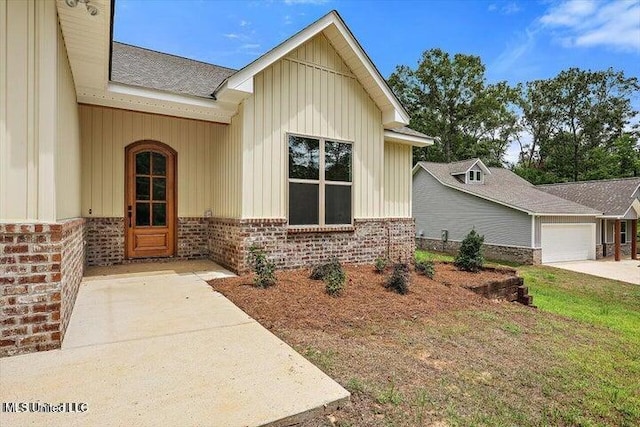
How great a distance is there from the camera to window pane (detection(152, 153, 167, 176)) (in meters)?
7.65

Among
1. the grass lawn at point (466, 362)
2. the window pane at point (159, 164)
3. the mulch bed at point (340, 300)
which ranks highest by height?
the window pane at point (159, 164)

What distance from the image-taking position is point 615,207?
62.7 ft

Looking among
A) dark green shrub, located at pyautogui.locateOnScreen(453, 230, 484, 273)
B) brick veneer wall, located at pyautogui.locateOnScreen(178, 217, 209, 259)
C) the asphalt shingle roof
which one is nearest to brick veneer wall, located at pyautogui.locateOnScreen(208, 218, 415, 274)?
brick veneer wall, located at pyautogui.locateOnScreen(178, 217, 209, 259)

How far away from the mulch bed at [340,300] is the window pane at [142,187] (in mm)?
3036

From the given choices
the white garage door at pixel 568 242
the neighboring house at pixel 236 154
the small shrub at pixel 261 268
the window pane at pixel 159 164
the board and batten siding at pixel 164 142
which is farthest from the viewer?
the white garage door at pixel 568 242

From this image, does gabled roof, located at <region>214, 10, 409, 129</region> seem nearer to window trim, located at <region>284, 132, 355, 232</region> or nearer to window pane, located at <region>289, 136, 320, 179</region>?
window trim, located at <region>284, 132, 355, 232</region>

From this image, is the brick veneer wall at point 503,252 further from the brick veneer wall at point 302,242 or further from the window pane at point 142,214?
the window pane at point 142,214

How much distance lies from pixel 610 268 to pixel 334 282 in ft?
54.6

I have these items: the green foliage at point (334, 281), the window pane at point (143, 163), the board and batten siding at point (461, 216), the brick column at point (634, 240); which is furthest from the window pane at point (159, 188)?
the brick column at point (634, 240)

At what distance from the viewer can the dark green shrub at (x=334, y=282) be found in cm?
559

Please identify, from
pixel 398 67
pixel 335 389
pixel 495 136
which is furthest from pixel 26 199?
pixel 495 136

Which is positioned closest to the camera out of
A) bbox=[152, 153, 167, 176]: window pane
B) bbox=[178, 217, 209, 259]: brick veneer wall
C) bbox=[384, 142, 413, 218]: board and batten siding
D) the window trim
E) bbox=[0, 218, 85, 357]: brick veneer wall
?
bbox=[0, 218, 85, 357]: brick veneer wall

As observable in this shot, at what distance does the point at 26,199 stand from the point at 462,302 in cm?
625

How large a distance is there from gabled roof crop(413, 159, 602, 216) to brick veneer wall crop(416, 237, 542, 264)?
195cm
